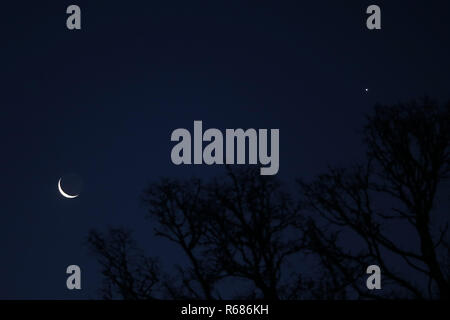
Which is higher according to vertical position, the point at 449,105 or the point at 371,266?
the point at 449,105

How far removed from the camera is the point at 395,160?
16312 millimetres

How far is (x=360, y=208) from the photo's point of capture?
52.8 ft

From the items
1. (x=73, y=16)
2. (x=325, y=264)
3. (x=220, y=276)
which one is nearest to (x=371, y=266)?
(x=325, y=264)

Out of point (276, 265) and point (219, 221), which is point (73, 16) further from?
point (276, 265)

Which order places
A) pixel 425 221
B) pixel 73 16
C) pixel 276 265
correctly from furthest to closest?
pixel 276 265 → pixel 425 221 → pixel 73 16

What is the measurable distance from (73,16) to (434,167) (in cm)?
1040

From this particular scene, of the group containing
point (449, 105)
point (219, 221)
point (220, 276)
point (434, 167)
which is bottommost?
point (220, 276)

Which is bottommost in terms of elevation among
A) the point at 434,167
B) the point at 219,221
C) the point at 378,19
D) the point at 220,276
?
the point at 220,276
